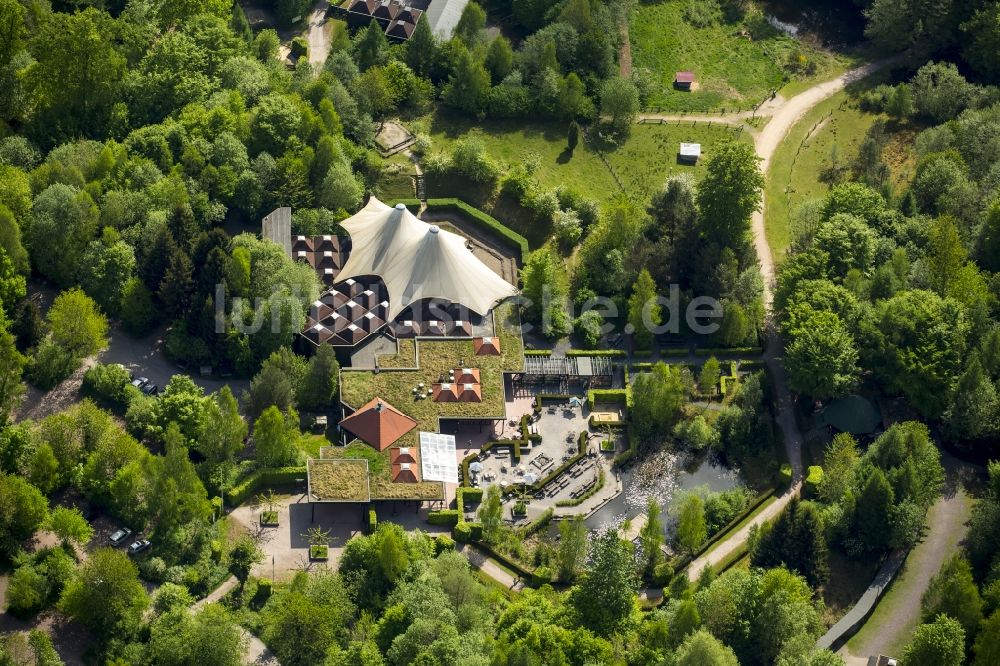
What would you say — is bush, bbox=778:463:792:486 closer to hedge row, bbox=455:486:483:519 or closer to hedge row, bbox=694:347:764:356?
hedge row, bbox=694:347:764:356

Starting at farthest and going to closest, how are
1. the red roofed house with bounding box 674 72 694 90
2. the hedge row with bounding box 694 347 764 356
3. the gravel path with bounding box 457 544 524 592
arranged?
the red roofed house with bounding box 674 72 694 90 → the hedge row with bounding box 694 347 764 356 → the gravel path with bounding box 457 544 524 592

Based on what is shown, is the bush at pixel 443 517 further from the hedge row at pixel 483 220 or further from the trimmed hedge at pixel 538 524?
the hedge row at pixel 483 220

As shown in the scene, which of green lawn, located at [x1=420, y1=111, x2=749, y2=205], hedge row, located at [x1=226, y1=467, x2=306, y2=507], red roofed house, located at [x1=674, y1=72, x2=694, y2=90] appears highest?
red roofed house, located at [x1=674, y1=72, x2=694, y2=90]

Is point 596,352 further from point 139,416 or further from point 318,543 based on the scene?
point 139,416

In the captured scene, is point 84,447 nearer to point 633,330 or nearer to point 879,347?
point 633,330

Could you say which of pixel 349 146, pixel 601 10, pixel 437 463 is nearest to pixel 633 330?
pixel 437 463

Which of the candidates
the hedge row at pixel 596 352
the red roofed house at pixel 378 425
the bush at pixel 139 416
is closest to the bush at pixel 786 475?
the hedge row at pixel 596 352

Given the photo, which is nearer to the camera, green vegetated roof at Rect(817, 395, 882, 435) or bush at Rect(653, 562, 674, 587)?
bush at Rect(653, 562, 674, 587)

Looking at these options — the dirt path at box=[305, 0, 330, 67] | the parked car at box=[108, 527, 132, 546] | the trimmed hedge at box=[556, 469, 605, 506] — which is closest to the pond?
the trimmed hedge at box=[556, 469, 605, 506]
